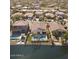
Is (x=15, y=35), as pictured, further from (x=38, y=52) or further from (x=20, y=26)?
(x=38, y=52)

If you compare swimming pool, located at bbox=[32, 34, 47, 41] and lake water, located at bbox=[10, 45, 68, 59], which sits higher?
swimming pool, located at bbox=[32, 34, 47, 41]

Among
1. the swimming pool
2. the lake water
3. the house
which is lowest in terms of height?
the lake water

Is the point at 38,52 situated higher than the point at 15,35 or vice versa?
the point at 15,35

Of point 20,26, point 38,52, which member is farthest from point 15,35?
point 38,52

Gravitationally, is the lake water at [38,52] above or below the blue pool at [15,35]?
below

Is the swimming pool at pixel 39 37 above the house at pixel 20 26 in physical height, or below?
below

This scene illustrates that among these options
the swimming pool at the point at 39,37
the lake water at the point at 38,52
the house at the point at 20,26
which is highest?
the house at the point at 20,26

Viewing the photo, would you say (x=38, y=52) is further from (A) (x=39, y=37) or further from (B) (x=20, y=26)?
(B) (x=20, y=26)
